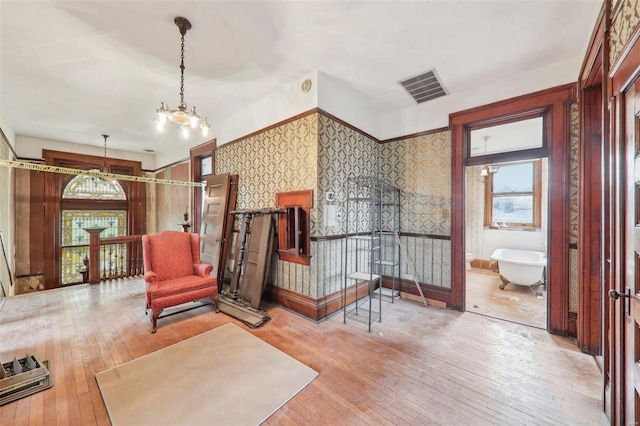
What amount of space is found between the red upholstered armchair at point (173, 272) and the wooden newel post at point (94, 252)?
174cm

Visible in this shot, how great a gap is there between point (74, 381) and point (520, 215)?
7.70m

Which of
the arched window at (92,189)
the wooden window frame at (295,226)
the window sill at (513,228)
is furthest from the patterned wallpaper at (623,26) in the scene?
the arched window at (92,189)

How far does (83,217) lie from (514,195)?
10.7 m

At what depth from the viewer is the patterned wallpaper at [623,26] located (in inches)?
53.2

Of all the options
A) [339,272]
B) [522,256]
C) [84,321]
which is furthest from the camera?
[522,256]

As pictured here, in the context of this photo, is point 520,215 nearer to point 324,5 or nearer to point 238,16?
point 324,5

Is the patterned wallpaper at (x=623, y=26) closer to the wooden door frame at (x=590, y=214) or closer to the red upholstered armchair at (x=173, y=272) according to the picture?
the wooden door frame at (x=590, y=214)

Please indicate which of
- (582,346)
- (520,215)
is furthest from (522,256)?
(582,346)

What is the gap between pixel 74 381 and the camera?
6.51 feet

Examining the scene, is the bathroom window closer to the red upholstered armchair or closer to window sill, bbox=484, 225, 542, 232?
window sill, bbox=484, 225, 542, 232

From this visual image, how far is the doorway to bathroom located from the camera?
3.86 meters

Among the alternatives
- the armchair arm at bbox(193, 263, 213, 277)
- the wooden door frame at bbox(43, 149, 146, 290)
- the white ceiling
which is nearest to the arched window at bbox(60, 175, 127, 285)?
the wooden door frame at bbox(43, 149, 146, 290)

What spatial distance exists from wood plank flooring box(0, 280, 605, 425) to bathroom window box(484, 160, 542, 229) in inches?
144

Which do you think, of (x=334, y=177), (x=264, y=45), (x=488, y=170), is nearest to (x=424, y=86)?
(x=334, y=177)
